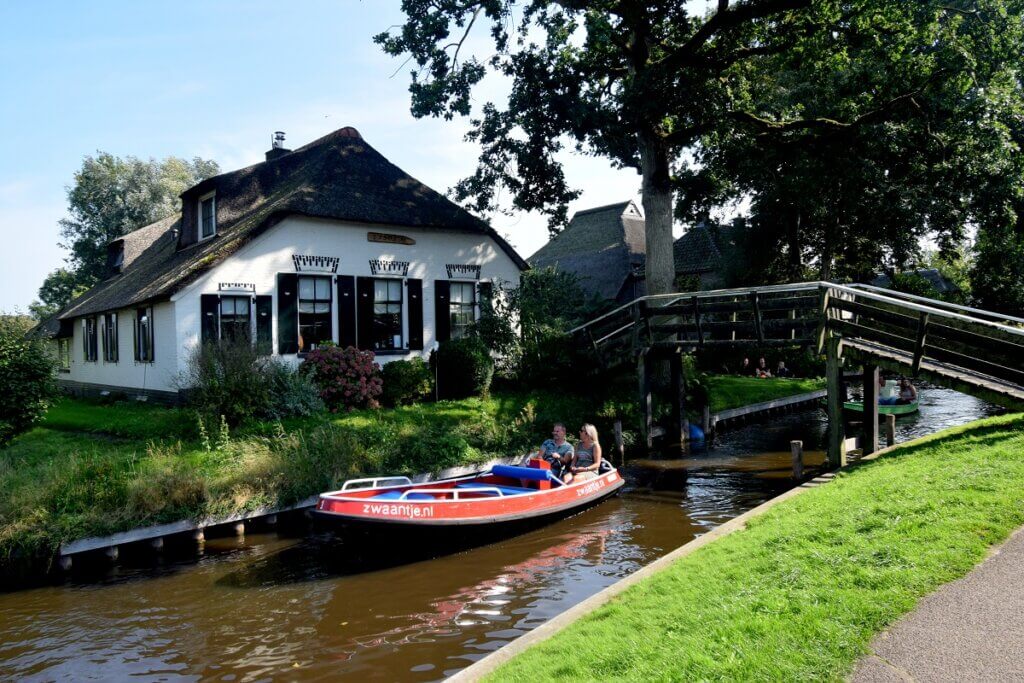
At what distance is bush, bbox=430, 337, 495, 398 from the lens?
18.7 metres

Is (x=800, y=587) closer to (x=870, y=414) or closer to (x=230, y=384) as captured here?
(x=870, y=414)

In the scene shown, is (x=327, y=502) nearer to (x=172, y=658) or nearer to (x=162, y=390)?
(x=172, y=658)

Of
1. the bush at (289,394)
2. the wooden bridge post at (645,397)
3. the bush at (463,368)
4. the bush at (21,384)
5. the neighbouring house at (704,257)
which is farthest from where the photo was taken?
the neighbouring house at (704,257)

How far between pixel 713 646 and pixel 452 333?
17468 millimetres

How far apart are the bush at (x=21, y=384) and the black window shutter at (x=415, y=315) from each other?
30.4 feet

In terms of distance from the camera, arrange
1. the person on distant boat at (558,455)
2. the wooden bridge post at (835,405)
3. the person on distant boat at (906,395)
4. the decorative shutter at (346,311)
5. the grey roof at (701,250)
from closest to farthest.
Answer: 1. the person on distant boat at (558,455)
2. the wooden bridge post at (835,405)
3. the decorative shutter at (346,311)
4. the person on distant boat at (906,395)
5. the grey roof at (701,250)

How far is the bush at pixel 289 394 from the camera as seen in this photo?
1575 centimetres

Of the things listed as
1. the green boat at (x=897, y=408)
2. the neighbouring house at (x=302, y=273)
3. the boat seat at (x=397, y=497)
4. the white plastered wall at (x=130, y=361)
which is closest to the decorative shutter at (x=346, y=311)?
the neighbouring house at (x=302, y=273)

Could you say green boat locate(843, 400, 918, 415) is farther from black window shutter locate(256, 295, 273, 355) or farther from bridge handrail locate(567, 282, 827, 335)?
black window shutter locate(256, 295, 273, 355)

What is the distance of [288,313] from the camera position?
60.8ft

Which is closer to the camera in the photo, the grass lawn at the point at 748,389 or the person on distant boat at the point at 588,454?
the person on distant boat at the point at 588,454

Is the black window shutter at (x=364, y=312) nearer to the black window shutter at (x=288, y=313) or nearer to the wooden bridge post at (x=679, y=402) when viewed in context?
the black window shutter at (x=288, y=313)

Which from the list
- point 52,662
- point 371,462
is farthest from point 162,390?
point 52,662

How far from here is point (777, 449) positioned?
731 inches
